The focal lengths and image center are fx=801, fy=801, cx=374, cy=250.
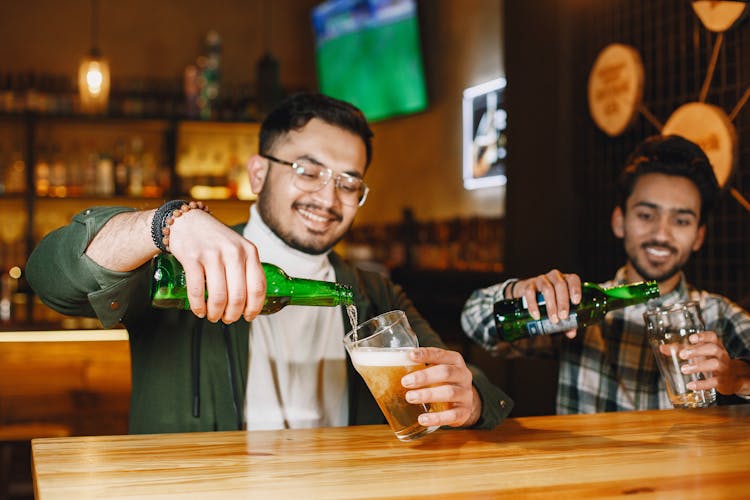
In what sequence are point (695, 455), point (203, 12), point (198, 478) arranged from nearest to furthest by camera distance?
point (198, 478) < point (695, 455) < point (203, 12)

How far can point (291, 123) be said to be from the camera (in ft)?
5.89

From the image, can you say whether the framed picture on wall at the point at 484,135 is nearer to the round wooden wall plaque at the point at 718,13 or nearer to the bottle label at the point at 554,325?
the round wooden wall plaque at the point at 718,13

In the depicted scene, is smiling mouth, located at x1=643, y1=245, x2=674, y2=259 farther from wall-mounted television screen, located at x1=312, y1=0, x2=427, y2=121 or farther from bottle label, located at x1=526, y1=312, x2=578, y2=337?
wall-mounted television screen, located at x1=312, y1=0, x2=427, y2=121

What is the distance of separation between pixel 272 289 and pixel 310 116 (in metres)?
0.65

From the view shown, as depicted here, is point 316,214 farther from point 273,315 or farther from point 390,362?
point 390,362

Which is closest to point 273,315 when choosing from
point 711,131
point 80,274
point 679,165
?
point 80,274

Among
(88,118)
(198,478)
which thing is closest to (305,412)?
(198,478)

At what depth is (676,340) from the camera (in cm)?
137

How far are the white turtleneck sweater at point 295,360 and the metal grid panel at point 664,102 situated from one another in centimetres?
130

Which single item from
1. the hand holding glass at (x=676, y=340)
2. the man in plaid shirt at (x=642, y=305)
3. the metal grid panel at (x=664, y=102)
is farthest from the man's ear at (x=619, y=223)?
the hand holding glass at (x=676, y=340)

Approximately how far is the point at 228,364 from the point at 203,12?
15.3 feet

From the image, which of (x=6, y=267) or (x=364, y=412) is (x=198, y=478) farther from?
(x=6, y=267)

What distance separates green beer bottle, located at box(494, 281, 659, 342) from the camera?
1466 mm

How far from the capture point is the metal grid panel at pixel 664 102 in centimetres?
238
